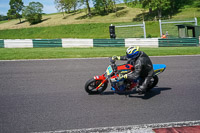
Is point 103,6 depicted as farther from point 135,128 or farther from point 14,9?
point 135,128

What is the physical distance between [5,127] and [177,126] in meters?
→ 3.69

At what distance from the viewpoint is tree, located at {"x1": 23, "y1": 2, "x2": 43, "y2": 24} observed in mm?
63844

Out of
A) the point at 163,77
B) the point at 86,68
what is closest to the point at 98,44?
the point at 86,68

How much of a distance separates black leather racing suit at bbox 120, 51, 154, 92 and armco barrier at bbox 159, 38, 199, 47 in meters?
14.3

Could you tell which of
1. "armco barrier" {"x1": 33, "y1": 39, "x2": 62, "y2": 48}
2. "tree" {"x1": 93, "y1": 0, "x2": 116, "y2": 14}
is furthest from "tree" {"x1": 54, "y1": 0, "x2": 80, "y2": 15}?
"armco barrier" {"x1": 33, "y1": 39, "x2": 62, "y2": 48}

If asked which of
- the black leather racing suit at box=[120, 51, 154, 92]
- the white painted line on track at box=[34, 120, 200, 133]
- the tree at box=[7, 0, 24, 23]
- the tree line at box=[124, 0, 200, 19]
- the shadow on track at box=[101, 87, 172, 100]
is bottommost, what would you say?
the white painted line on track at box=[34, 120, 200, 133]

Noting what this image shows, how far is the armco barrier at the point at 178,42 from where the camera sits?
1933cm

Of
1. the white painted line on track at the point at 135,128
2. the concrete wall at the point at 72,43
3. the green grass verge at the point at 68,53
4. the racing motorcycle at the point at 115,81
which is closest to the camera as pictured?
the white painted line on track at the point at 135,128

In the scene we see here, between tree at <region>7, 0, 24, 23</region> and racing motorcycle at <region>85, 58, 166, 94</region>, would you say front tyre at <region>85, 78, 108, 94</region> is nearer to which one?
racing motorcycle at <region>85, 58, 166, 94</region>

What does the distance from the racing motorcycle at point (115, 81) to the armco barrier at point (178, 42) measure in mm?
13745

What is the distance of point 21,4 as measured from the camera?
83.9 metres

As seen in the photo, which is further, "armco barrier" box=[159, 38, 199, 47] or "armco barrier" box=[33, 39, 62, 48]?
"armco barrier" box=[33, 39, 62, 48]

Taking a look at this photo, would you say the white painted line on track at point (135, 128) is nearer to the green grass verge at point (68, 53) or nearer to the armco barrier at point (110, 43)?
the green grass verge at point (68, 53)

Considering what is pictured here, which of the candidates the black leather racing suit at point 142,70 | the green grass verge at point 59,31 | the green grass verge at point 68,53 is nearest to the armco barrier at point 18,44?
the green grass verge at point 68,53
